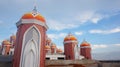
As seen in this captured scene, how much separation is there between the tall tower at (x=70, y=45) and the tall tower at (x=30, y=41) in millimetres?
11626

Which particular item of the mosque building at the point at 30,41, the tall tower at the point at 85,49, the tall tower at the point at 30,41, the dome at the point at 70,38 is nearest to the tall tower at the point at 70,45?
the dome at the point at 70,38

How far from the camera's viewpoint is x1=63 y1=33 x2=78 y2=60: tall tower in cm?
2783

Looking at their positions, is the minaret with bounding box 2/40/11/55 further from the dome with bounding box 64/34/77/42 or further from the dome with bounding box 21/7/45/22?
the dome with bounding box 21/7/45/22

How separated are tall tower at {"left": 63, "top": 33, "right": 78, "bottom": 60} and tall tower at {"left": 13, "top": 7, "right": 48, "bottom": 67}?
1163 cm

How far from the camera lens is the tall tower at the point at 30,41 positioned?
15664 mm

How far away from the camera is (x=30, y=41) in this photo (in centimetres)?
1627

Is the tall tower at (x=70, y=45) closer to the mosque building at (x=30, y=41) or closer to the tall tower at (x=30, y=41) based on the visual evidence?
the mosque building at (x=30, y=41)

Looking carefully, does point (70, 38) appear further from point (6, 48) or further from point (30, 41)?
point (6, 48)

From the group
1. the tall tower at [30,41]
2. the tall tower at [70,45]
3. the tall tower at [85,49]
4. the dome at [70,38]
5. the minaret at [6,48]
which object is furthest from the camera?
the tall tower at [85,49]

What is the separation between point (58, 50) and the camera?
139 feet

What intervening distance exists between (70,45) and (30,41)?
43.8 ft

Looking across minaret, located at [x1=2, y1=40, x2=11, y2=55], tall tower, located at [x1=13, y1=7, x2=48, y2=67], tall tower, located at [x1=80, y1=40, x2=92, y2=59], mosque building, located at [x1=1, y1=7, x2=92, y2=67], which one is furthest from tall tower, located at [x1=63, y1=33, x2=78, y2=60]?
minaret, located at [x1=2, y1=40, x2=11, y2=55]

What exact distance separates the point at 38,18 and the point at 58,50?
86.2 feet

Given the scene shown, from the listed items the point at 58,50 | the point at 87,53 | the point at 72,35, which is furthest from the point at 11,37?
the point at 87,53
